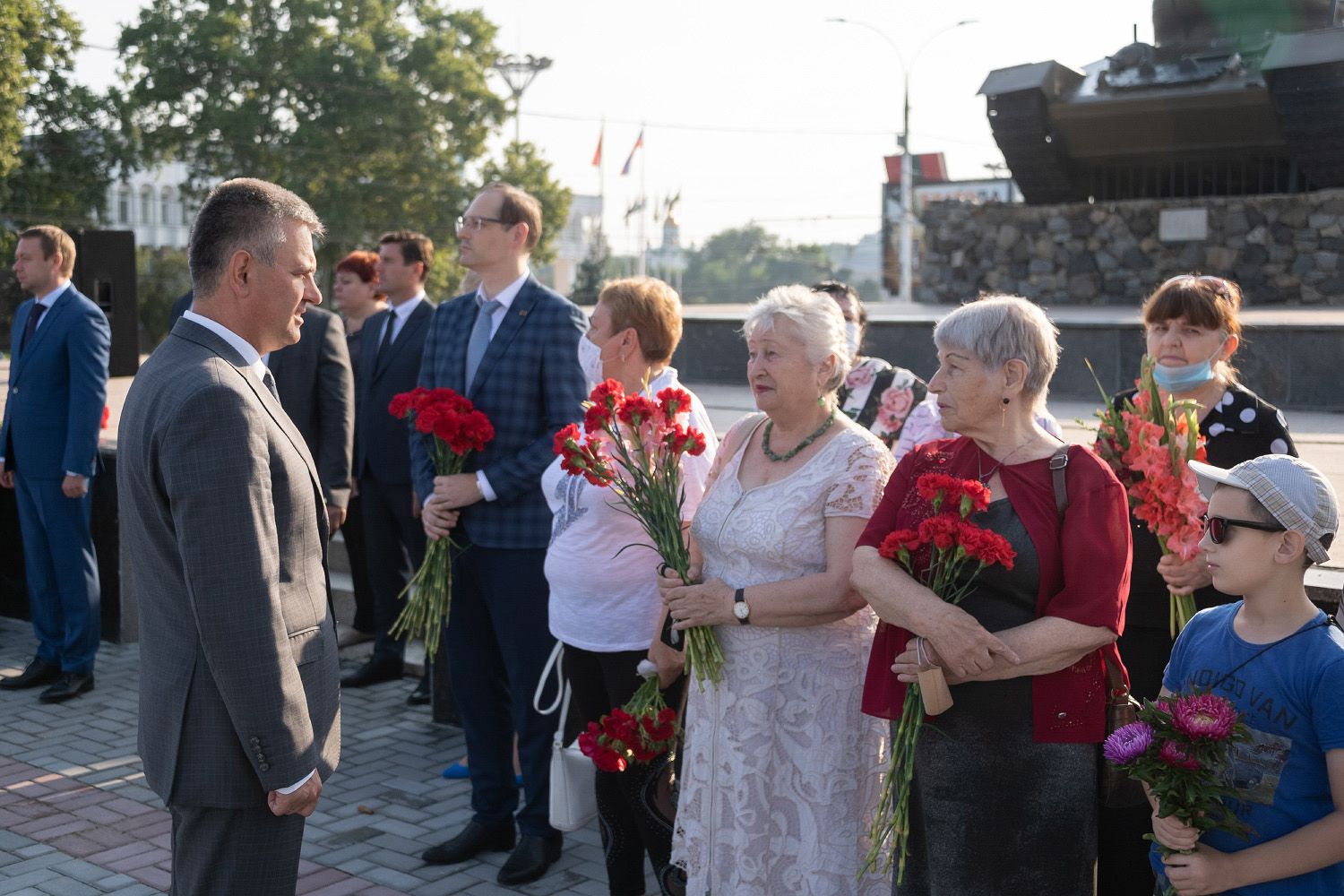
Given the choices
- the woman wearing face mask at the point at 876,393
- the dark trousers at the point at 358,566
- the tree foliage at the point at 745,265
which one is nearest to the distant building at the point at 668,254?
the tree foliage at the point at 745,265

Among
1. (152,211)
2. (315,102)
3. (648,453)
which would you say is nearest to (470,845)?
(648,453)

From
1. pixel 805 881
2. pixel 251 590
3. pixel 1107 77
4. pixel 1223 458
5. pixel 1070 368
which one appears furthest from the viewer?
pixel 1107 77

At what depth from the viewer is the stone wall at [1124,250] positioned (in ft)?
52.3

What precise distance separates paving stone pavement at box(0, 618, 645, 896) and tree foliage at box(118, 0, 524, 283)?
3333 cm

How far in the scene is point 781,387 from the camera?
3.65 meters

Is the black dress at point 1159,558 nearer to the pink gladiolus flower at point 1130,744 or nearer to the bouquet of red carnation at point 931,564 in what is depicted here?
the bouquet of red carnation at point 931,564

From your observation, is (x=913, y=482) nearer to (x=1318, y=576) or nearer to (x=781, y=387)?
(x=781, y=387)

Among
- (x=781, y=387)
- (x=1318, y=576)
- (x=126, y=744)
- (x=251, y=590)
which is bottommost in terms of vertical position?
(x=126, y=744)

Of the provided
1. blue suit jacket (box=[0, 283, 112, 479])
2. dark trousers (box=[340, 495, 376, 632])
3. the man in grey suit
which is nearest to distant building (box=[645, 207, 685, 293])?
dark trousers (box=[340, 495, 376, 632])

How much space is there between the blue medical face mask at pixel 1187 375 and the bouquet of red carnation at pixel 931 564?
1.21 m

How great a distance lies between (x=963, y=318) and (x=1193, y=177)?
51.3ft

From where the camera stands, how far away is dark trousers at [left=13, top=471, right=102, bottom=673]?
22.7 feet

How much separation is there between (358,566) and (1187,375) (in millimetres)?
4940

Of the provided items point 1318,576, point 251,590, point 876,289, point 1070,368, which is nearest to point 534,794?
point 251,590
